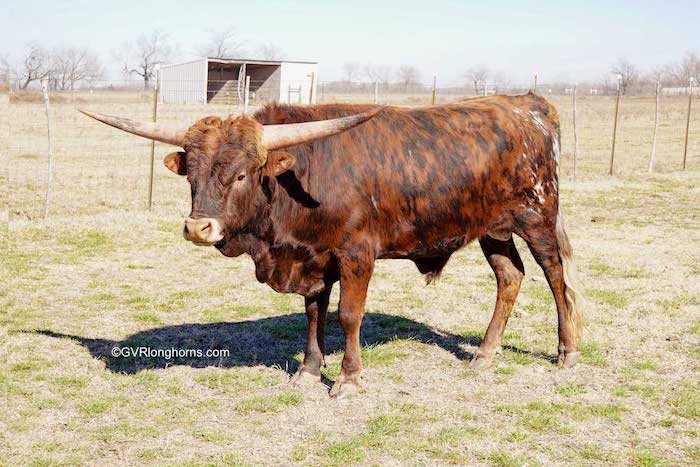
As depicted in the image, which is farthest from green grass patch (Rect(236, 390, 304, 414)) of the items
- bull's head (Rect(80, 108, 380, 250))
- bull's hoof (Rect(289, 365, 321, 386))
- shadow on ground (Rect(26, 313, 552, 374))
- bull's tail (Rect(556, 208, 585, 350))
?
bull's tail (Rect(556, 208, 585, 350))

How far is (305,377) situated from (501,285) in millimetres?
1947

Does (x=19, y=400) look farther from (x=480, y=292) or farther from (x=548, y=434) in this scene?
(x=480, y=292)

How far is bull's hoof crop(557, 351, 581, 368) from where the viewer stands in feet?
20.2

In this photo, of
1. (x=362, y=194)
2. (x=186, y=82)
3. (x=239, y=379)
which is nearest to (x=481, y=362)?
(x=362, y=194)

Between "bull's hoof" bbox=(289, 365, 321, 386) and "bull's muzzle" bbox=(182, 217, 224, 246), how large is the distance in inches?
62.9

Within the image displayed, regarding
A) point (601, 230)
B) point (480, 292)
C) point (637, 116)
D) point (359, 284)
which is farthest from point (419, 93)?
point (359, 284)

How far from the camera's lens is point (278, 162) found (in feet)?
15.9

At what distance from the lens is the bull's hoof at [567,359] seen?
6164mm

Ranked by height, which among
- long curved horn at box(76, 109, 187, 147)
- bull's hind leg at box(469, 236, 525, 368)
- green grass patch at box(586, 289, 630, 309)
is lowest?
green grass patch at box(586, 289, 630, 309)

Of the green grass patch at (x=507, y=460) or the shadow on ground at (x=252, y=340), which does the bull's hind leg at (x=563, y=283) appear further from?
the green grass patch at (x=507, y=460)

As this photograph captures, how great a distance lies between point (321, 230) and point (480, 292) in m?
3.67

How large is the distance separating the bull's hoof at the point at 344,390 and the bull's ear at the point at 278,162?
1729 mm

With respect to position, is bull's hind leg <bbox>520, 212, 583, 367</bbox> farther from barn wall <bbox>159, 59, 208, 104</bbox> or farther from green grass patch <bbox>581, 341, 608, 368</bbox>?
barn wall <bbox>159, 59, 208, 104</bbox>

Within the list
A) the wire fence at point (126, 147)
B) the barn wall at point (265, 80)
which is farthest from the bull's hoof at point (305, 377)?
the barn wall at point (265, 80)
